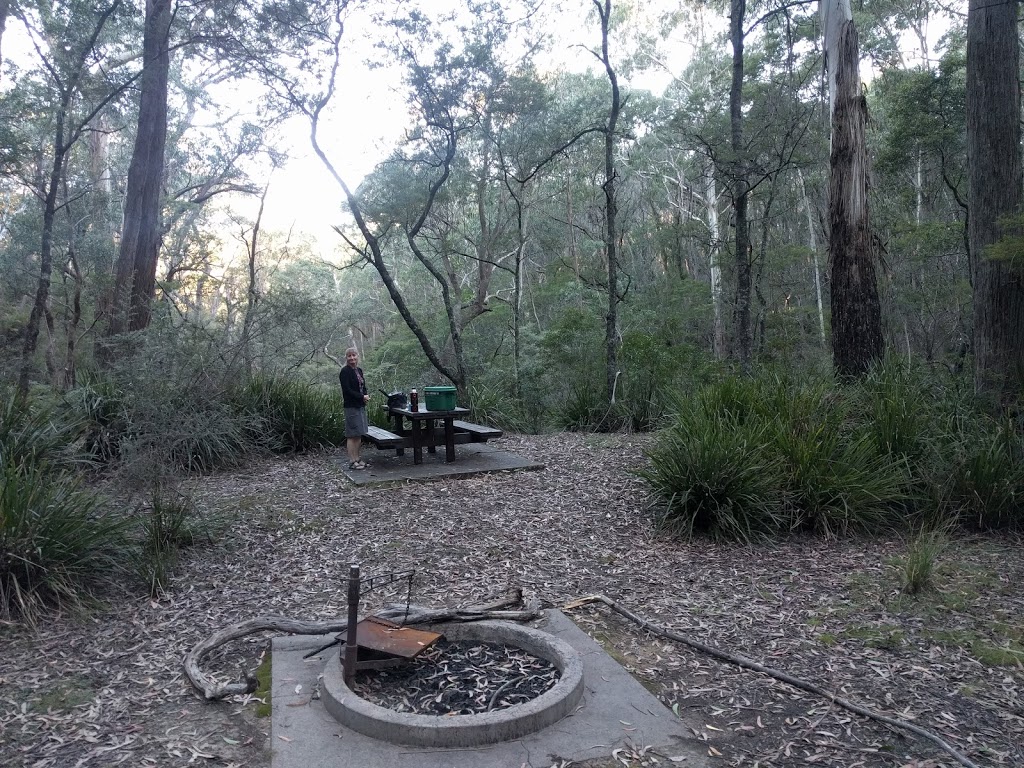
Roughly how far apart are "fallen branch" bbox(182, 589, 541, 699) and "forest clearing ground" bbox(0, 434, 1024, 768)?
79 mm

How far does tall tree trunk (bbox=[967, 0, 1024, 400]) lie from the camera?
7.71 m

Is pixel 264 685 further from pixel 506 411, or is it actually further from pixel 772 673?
pixel 506 411

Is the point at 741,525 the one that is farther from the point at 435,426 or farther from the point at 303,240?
the point at 303,240

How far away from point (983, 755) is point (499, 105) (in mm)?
14213

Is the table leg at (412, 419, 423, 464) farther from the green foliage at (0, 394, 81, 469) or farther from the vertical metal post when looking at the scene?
the vertical metal post

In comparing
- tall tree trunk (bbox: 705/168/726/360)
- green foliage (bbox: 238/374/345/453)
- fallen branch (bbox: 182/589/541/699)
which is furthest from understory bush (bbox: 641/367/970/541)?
tall tree trunk (bbox: 705/168/726/360)

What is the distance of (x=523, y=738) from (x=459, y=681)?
0.55 metres

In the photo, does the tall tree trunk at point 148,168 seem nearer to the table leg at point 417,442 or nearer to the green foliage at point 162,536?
the table leg at point 417,442

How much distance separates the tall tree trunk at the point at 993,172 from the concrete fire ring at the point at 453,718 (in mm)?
6461

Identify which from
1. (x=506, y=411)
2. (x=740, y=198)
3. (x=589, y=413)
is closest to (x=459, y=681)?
(x=589, y=413)

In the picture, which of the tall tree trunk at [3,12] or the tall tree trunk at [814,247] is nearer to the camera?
the tall tree trunk at [3,12]

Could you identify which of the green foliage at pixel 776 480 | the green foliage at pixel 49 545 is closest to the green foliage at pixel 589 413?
the green foliage at pixel 776 480

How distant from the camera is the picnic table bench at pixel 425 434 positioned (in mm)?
8555

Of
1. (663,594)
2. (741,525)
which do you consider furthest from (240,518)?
(741,525)
